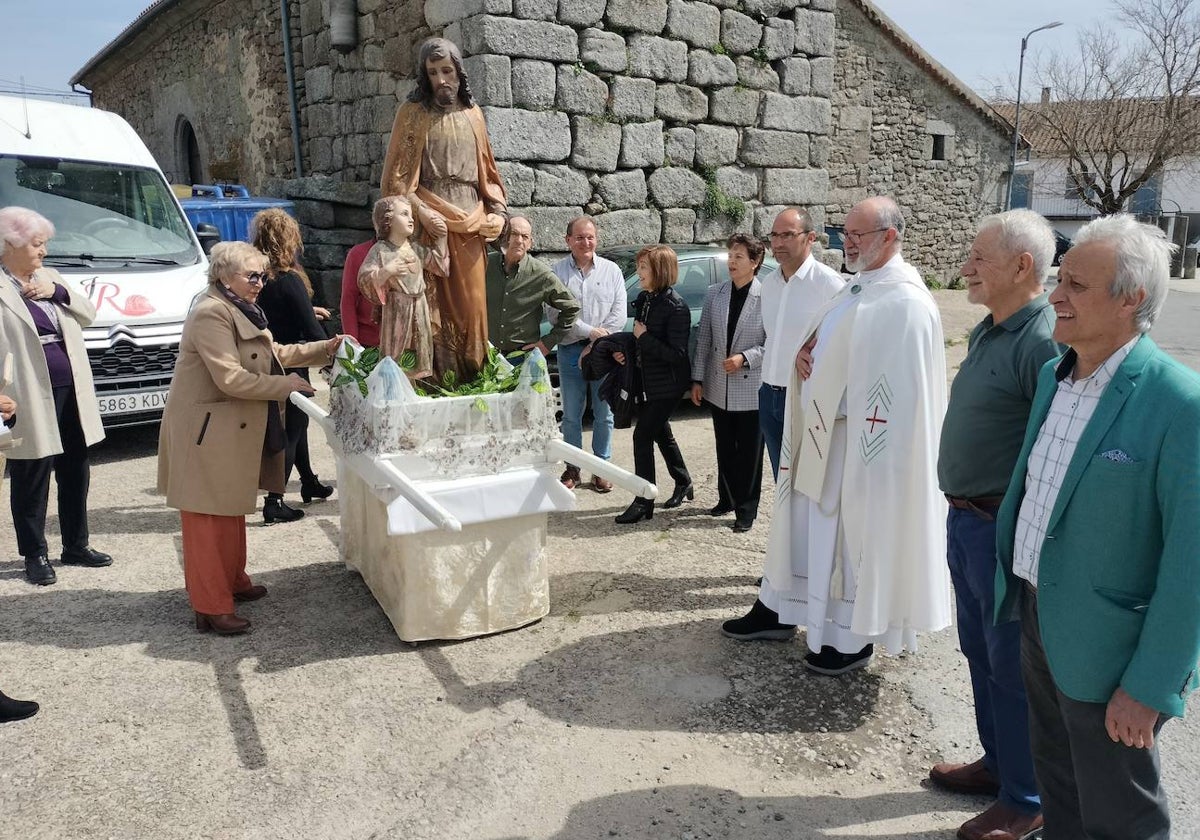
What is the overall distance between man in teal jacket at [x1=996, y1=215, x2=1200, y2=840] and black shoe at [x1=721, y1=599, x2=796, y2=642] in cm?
180

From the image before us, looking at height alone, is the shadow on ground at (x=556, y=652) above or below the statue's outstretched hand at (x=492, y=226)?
below

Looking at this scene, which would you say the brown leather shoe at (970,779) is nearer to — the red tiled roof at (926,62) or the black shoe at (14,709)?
the black shoe at (14,709)

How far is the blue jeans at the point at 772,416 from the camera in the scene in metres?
4.65

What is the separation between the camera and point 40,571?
4543 millimetres

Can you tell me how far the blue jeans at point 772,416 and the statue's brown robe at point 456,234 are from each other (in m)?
1.51

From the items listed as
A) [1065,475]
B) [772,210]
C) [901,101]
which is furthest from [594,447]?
[901,101]

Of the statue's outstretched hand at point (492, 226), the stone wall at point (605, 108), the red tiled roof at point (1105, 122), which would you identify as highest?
the red tiled roof at point (1105, 122)

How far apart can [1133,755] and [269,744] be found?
262cm

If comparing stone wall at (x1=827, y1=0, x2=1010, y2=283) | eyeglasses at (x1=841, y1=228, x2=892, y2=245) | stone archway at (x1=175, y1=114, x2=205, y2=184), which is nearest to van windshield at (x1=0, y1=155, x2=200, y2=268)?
eyeglasses at (x1=841, y1=228, x2=892, y2=245)

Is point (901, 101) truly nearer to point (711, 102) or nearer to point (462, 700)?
point (711, 102)

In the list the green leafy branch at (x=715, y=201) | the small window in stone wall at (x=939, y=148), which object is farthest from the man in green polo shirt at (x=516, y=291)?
the small window in stone wall at (x=939, y=148)

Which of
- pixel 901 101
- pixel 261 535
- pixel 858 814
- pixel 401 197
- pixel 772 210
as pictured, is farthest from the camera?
pixel 901 101

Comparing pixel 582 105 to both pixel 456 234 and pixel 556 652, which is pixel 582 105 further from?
pixel 556 652

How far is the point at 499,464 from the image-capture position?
3.92 m
